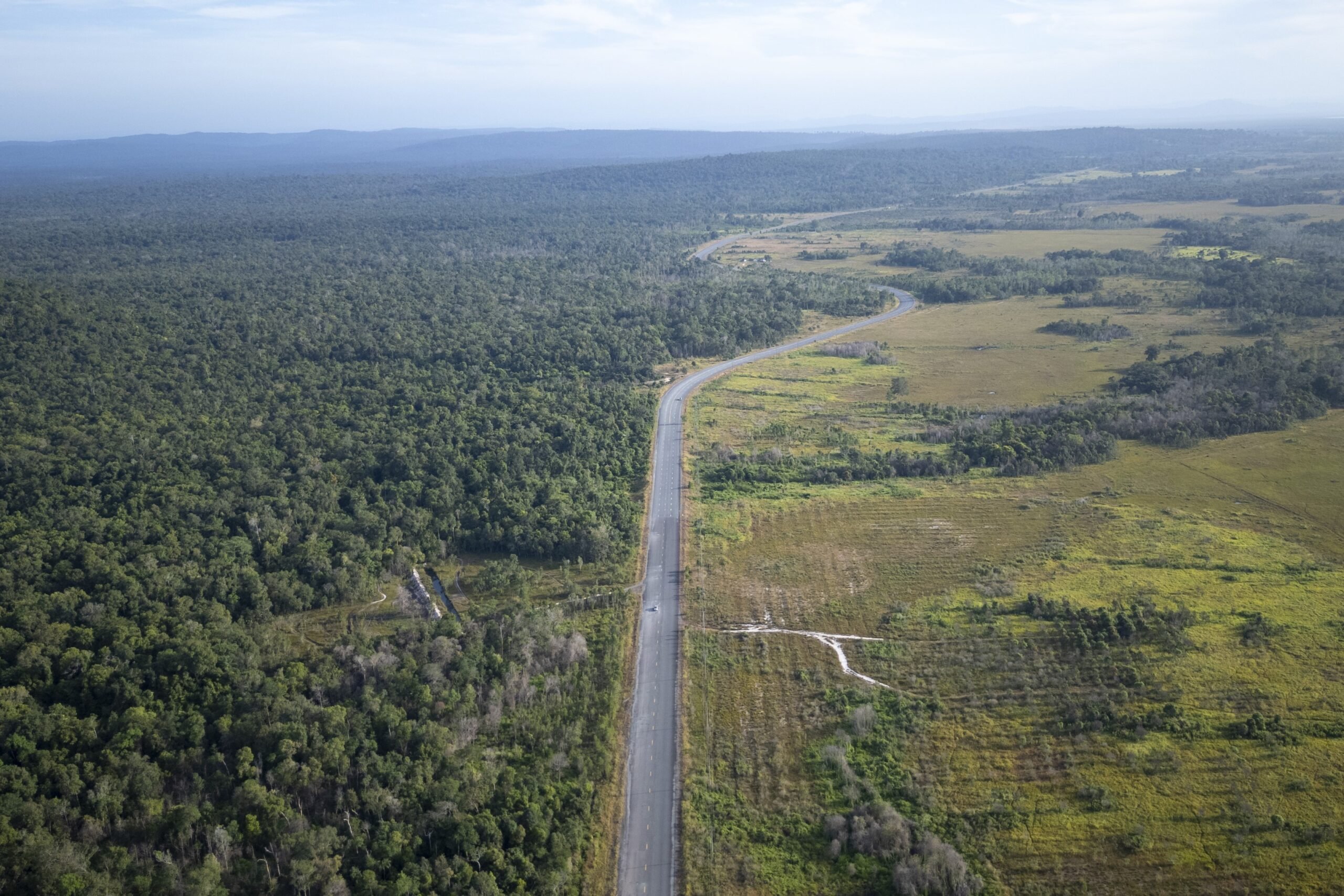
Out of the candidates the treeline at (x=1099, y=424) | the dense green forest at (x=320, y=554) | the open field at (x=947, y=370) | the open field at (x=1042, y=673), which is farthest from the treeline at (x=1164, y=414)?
the open field at (x=947, y=370)

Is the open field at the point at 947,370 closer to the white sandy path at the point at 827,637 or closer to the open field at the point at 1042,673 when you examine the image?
the open field at the point at 1042,673

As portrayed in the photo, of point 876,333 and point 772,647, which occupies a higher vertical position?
point 876,333

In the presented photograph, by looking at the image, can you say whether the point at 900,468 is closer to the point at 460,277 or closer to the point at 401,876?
the point at 401,876

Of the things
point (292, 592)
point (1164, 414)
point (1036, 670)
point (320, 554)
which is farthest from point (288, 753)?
point (1164, 414)

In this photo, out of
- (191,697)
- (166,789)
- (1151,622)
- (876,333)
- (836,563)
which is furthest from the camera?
(876,333)

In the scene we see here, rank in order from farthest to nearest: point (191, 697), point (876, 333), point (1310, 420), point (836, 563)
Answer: point (876, 333), point (1310, 420), point (836, 563), point (191, 697)

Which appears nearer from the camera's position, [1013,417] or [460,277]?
[1013,417]

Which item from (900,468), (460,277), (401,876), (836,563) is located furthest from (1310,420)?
(460,277)
